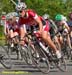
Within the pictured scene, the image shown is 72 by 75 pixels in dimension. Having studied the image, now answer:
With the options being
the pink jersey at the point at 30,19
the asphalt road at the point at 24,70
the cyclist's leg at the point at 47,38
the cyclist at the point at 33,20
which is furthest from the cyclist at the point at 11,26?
the cyclist's leg at the point at 47,38

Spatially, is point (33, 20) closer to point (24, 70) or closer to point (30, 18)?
point (30, 18)

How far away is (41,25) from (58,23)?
149 inches

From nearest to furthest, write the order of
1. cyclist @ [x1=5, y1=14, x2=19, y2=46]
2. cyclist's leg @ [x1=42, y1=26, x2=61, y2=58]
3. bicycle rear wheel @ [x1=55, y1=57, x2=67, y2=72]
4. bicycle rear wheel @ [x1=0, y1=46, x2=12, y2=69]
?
1. cyclist's leg @ [x1=42, y1=26, x2=61, y2=58]
2. bicycle rear wheel @ [x1=55, y1=57, x2=67, y2=72]
3. bicycle rear wheel @ [x1=0, y1=46, x2=12, y2=69]
4. cyclist @ [x1=5, y1=14, x2=19, y2=46]

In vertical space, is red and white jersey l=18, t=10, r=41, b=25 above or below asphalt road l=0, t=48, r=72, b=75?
above

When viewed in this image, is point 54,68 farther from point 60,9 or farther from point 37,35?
point 60,9

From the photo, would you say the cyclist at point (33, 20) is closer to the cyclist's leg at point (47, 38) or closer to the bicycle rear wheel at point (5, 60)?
the cyclist's leg at point (47, 38)

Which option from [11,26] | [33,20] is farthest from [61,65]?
[11,26]

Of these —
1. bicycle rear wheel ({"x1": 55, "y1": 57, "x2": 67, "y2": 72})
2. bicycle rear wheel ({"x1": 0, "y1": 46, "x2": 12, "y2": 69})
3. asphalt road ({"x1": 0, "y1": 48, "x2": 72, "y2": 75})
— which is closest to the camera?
asphalt road ({"x1": 0, "y1": 48, "x2": 72, "y2": 75})

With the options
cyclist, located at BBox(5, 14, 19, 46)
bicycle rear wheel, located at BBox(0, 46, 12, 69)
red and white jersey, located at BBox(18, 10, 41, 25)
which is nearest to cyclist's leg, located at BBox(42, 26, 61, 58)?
red and white jersey, located at BBox(18, 10, 41, 25)

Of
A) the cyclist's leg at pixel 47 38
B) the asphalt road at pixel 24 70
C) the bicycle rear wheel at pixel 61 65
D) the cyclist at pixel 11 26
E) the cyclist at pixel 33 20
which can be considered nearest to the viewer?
the cyclist at pixel 33 20

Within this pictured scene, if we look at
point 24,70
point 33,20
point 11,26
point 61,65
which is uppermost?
point 33,20

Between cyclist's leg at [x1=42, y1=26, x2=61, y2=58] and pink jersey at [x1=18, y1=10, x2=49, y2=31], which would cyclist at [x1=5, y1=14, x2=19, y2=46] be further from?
cyclist's leg at [x1=42, y1=26, x2=61, y2=58]

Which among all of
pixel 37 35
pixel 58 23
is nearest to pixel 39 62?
pixel 37 35

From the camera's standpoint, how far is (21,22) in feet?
40.2
